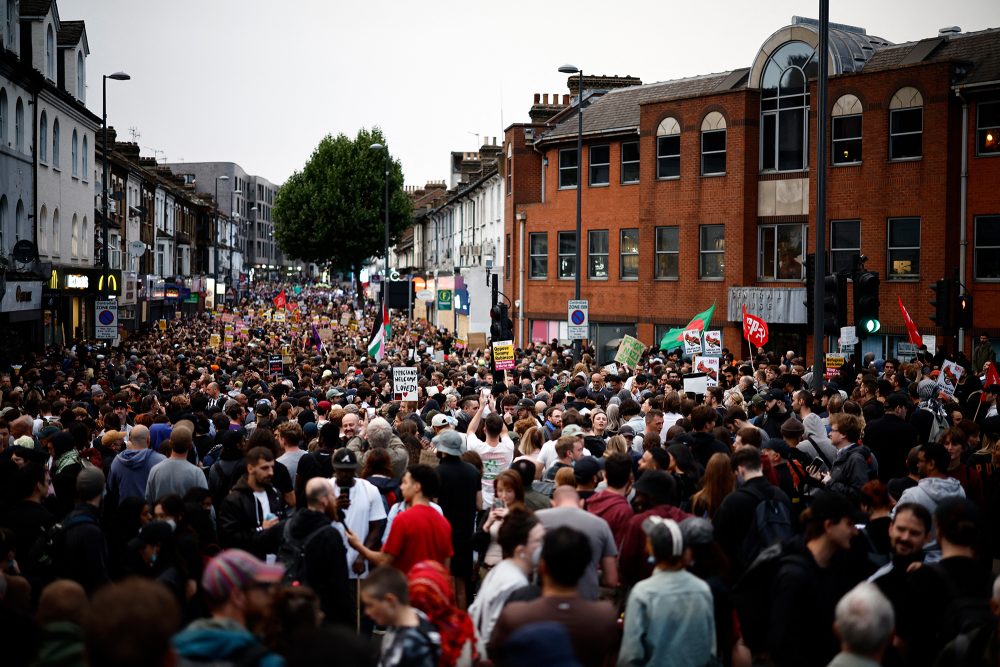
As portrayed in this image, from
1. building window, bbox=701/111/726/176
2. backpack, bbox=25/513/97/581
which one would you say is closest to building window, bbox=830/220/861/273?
building window, bbox=701/111/726/176

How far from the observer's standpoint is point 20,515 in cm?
804

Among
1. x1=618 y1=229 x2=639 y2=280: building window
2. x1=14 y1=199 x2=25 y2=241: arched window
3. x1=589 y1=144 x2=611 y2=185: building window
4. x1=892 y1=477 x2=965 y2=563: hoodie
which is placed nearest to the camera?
x1=892 y1=477 x2=965 y2=563: hoodie

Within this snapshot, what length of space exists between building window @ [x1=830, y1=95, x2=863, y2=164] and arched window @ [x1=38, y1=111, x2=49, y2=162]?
83.1ft

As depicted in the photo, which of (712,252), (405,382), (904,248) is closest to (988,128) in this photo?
(904,248)

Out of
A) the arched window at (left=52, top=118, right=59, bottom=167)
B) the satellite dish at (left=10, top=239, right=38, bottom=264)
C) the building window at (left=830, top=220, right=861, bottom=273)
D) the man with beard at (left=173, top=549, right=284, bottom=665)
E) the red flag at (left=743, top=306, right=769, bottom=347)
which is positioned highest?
the arched window at (left=52, top=118, right=59, bottom=167)

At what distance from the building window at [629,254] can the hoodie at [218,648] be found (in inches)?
1323

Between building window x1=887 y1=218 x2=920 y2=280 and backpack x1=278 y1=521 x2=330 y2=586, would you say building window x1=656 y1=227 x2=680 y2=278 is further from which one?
backpack x1=278 y1=521 x2=330 y2=586

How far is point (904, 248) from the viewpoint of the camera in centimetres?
3081

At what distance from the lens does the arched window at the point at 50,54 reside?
36550mm

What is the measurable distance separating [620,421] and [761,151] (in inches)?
882

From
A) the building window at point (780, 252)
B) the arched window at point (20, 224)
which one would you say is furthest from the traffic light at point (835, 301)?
the arched window at point (20, 224)

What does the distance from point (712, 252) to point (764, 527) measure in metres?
28.6

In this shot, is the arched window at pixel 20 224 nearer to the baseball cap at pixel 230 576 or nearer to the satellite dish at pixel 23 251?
the satellite dish at pixel 23 251

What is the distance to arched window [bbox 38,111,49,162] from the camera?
35.8 meters
